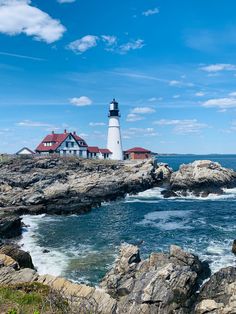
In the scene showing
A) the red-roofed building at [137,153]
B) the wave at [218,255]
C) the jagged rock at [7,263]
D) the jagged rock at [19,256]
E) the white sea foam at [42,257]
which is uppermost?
the red-roofed building at [137,153]

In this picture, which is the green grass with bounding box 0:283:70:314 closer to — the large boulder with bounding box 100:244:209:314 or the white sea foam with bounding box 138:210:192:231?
the large boulder with bounding box 100:244:209:314

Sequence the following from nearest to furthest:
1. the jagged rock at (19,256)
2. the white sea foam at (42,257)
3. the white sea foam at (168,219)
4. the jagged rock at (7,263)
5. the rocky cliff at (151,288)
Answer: the rocky cliff at (151,288) → the jagged rock at (7,263) → the jagged rock at (19,256) → the white sea foam at (42,257) → the white sea foam at (168,219)

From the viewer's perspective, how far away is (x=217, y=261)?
1059 inches

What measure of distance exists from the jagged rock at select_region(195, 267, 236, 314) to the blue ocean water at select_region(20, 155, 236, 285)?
3897 millimetres

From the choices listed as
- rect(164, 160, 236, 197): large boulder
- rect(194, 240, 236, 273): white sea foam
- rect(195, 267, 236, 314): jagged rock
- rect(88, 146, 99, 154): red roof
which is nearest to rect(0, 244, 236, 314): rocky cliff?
rect(195, 267, 236, 314): jagged rock

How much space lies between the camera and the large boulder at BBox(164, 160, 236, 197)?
63844 millimetres

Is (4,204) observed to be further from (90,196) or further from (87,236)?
(87,236)

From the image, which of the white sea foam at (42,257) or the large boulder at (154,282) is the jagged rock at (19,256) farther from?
the large boulder at (154,282)

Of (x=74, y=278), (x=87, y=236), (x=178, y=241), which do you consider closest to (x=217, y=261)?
(x=178, y=241)

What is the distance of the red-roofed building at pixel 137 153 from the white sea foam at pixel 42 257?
6121 cm

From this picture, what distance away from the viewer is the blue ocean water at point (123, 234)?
89.8 ft

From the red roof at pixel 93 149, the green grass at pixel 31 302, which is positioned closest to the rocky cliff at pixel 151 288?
the green grass at pixel 31 302

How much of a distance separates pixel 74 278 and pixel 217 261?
33.6 ft

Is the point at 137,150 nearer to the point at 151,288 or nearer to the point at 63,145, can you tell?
the point at 63,145
